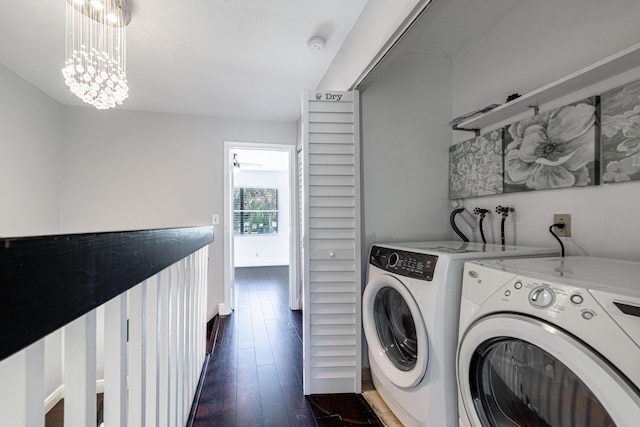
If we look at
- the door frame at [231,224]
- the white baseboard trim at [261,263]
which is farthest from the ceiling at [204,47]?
the white baseboard trim at [261,263]

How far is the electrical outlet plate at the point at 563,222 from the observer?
4.57 ft

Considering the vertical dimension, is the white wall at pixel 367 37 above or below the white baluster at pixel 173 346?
above

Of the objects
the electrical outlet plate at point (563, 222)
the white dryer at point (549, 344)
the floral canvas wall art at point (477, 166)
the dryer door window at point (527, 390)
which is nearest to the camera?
the white dryer at point (549, 344)

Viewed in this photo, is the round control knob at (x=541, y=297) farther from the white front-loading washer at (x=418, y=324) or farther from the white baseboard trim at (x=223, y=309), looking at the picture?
the white baseboard trim at (x=223, y=309)

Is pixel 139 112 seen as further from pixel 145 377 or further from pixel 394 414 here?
pixel 394 414

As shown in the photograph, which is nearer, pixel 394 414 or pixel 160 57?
pixel 394 414

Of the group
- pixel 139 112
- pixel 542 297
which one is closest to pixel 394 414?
pixel 542 297

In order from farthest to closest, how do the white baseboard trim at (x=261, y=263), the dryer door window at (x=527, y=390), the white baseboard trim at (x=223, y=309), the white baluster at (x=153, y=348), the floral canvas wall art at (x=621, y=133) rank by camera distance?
the white baseboard trim at (x=261, y=263) → the white baseboard trim at (x=223, y=309) → the floral canvas wall art at (x=621, y=133) → the white baluster at (x=153, y=348) → the dryer door window at (x=527, y=390)

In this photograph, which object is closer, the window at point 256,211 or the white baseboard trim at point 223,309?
the white baseboard trim at point 223,309

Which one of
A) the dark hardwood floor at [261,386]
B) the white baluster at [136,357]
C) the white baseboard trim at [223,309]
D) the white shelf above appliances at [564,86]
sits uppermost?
the white shelf above appliances at [564,86]

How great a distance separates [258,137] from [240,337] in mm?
2161

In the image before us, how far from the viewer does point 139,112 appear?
3.01m

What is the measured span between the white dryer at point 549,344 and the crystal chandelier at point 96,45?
2.13 metres

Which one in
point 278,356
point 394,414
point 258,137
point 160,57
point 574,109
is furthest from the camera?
point 258,137
